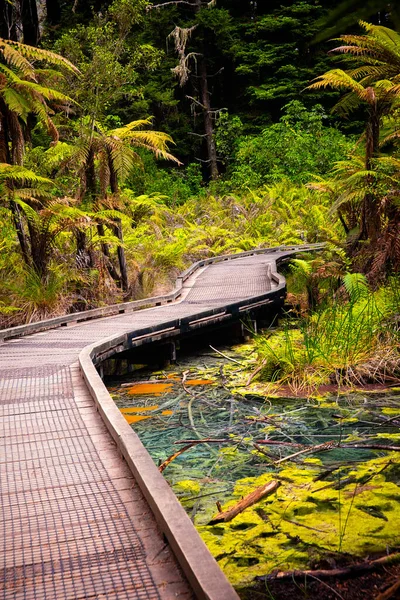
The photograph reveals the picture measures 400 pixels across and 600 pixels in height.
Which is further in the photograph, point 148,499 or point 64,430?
point 64,430

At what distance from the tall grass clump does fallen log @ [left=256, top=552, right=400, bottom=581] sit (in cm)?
368

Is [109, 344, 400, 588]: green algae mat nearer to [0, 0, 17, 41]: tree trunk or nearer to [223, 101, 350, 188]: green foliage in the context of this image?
[0, 0, 17, 41]: tree trunk

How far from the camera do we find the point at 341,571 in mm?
3355

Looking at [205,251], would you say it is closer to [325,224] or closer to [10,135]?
[325,224]

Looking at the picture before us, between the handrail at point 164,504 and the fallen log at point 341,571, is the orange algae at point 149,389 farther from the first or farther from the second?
the fallen log at point 341,571

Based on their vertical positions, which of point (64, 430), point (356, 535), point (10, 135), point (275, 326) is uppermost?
point (10, 135)

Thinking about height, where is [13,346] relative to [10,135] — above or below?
A: below

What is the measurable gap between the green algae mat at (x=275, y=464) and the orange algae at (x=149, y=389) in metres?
0.01

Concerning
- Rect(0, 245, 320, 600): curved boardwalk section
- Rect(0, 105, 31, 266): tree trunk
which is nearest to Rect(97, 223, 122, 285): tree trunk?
Rect(0, 105, 31, 266): tree trunk

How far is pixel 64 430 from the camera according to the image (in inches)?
183

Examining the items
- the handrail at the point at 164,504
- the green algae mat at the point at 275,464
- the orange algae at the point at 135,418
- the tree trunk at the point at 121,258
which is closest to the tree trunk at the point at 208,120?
the tree trunk at the point at 121,258

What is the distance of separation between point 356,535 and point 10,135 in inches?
320

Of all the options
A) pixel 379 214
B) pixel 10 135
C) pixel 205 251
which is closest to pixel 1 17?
pixel 10 135

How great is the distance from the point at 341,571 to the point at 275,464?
168 centimetres
